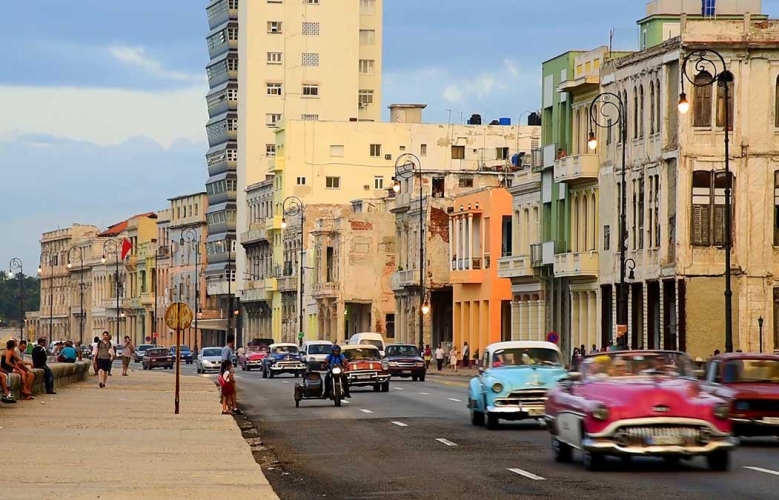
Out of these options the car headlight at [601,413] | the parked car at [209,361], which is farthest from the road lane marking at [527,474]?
the parked car at [209,361]

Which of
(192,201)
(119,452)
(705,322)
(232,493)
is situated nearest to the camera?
(232,493)

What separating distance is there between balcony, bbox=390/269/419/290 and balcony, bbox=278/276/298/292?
19.4 m

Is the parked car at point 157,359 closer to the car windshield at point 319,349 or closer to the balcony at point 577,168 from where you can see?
the car windshield at point 319,349

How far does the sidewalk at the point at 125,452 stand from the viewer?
809 inches

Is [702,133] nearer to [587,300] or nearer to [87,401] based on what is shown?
[587,300]

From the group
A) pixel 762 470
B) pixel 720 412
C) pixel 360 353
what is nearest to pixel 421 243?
pixel 360 353

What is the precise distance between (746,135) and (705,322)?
691 centimetres

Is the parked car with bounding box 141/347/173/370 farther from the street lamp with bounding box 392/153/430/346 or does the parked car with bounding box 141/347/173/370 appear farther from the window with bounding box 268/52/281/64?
the window with bounding box 268/52/281/64

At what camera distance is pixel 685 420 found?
22.3m

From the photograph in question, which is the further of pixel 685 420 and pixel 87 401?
pixel 87 401

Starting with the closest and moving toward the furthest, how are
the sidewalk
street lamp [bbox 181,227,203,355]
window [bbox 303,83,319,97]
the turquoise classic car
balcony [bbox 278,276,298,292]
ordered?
the sidewalk, the turquoise classic car, balcony [bbox 278,276,298,292], window [bbox 303,83,319,97], street lamp [bbox 181,227,203,355]

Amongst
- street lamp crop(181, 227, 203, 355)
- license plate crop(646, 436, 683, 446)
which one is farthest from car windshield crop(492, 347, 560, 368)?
street lamp crop(181, 227, 203, 355)

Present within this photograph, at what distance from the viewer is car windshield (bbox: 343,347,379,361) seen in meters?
57.5

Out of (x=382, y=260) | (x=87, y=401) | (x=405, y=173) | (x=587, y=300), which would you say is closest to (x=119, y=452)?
(x=87, y=401)
